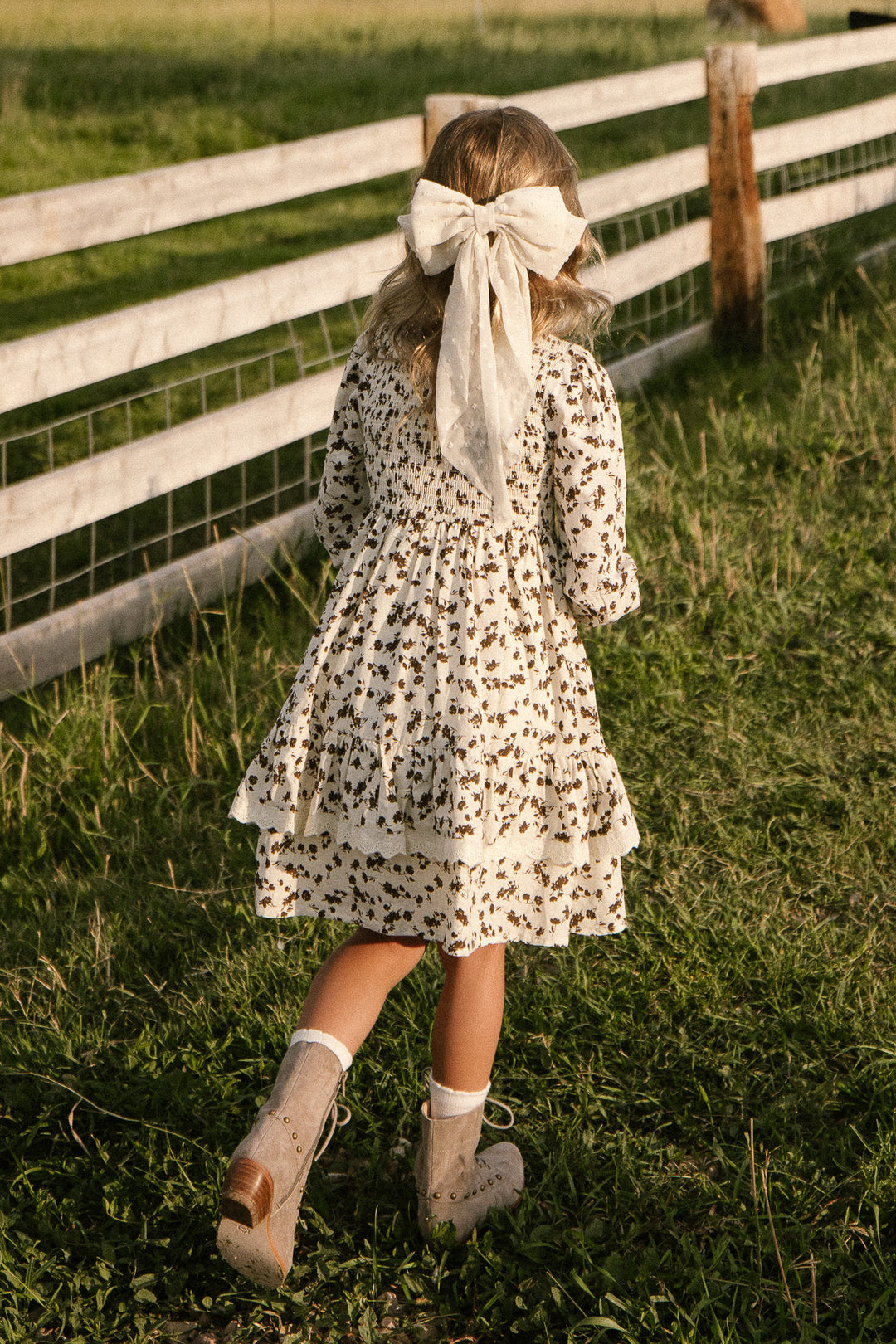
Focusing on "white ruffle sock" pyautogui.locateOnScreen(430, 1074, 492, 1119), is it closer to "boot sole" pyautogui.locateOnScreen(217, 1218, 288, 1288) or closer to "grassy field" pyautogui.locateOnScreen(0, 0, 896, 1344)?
"grassy field" pyautogui.locateOnScreen(0, 0, 896, 1344)

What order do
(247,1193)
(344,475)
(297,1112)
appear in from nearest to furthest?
(247,1193) < (297,1112) < (344,475)

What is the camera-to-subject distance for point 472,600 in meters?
2.09

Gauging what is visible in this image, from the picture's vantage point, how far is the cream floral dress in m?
2.07

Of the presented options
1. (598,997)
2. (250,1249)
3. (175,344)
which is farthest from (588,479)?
(175,344)

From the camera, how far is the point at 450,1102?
213cm

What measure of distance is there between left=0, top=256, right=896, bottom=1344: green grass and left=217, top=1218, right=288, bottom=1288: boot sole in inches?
9.8

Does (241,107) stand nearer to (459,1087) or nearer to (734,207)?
(734,207)

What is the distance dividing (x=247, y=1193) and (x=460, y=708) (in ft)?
2.56

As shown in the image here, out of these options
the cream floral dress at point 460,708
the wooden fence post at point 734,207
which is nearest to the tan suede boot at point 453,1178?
the cream floral dress at point 460,708

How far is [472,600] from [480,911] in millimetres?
504

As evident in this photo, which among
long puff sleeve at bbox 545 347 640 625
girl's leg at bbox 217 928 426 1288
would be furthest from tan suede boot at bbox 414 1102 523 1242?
long puff sleeve at bbox 545 347 640 625

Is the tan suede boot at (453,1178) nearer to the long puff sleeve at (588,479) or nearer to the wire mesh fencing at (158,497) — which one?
the long puff sleeve at (588,479)

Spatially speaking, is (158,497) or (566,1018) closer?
(566,1018)

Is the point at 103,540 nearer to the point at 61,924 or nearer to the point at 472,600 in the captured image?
the point at 61,924
